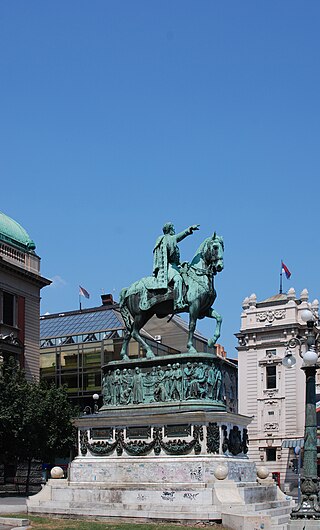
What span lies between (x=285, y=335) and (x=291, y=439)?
8.45 m

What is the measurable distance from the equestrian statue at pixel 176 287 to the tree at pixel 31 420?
1626cm

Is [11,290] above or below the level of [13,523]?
above

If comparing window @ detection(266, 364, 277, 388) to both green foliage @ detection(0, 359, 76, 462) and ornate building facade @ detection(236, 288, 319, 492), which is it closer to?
ornate building facade @ detection(236, 288, 319, 492)

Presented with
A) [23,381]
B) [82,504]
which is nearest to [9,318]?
[23,381]

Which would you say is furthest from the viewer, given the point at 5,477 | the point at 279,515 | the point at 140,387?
the point at 5,477

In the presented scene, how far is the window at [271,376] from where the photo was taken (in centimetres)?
7069

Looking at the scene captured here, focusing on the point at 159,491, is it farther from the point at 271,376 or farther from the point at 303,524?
the point at 271,376

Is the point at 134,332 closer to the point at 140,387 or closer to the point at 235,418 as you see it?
the point at 140,387

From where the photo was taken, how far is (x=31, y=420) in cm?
4644

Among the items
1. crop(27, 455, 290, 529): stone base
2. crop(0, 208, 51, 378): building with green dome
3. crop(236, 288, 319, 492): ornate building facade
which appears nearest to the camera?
crop(27, 455, 290, 529): stone base

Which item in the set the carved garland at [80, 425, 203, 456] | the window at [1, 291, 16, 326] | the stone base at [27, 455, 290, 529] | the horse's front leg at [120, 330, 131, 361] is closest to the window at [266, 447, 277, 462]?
the window at [1, 291, 16, 326]

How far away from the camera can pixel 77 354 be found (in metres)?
69.9

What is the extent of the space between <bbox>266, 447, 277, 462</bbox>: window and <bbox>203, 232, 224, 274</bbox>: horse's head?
42.3 m

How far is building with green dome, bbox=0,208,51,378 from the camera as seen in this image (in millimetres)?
55438
